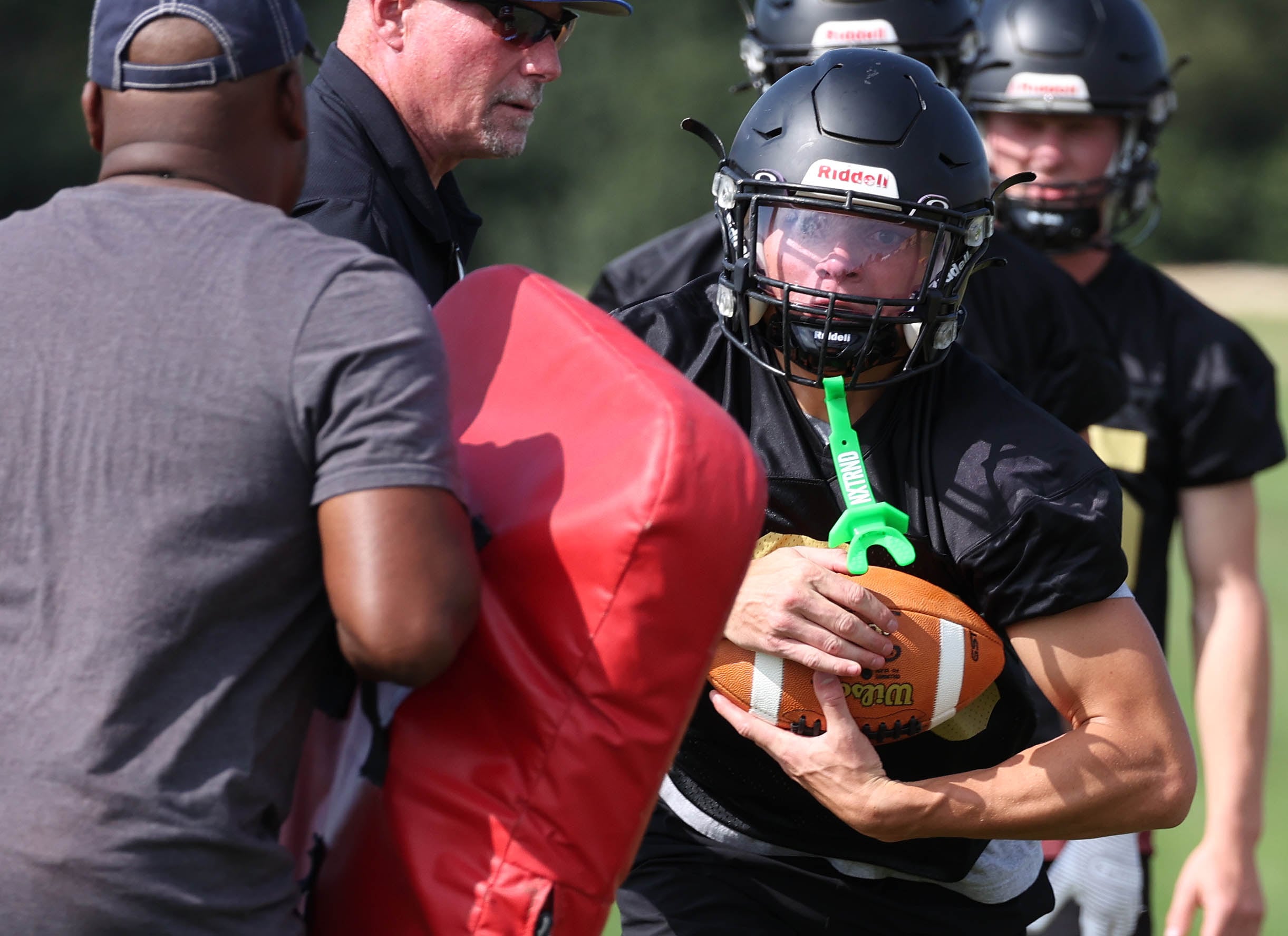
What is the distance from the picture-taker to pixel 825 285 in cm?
285

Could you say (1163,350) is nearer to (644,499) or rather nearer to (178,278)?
(644,499)

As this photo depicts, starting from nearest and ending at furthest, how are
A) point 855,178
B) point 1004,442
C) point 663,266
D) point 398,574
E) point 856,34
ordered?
point 398,574, point 1004,442, point 855,178, point 856,34, point 663,266

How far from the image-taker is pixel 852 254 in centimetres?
286

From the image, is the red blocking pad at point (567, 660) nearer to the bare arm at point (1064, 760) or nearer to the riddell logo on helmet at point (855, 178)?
the bare arm at point (1064, 760)

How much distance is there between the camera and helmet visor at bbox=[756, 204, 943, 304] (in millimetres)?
2852

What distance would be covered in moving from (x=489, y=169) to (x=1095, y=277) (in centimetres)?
2619

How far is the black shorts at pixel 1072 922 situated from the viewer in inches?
159

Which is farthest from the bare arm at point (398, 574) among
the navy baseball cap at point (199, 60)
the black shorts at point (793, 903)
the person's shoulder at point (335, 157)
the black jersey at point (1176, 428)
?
the black jersey at point (1176, 428)

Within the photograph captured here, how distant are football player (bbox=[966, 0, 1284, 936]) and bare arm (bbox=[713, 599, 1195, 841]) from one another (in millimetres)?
1324

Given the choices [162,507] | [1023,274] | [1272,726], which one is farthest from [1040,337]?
[1272,726]

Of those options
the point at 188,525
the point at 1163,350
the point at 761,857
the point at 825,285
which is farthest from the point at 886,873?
the point at 1163,350

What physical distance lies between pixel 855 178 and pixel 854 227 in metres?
0.08

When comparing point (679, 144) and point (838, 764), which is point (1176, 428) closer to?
point (838, 764)

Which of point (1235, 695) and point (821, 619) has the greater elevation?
point (821, 619)
